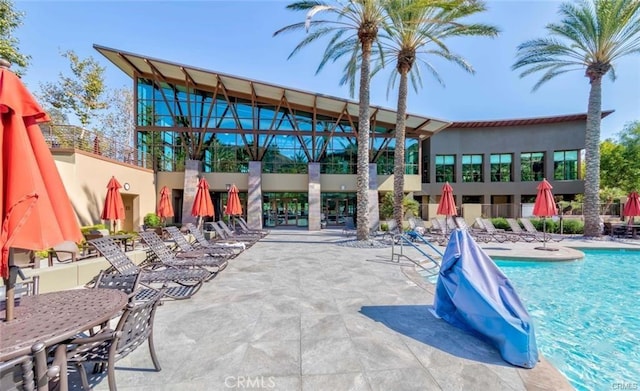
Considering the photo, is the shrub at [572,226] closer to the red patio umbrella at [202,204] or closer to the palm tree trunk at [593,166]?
the palm tree trunk at [593,166]

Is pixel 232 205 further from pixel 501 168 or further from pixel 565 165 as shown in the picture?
pixel 565 165

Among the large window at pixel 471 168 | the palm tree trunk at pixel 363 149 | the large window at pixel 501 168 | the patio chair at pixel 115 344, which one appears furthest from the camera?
the large window at pixel 471 168

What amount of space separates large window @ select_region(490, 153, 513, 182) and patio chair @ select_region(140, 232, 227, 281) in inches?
1196

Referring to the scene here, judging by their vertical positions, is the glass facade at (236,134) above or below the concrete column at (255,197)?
above

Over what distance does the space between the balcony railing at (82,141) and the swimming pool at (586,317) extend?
15.5m

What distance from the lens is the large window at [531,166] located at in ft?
93.7

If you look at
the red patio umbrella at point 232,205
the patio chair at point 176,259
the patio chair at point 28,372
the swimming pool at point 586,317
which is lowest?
the swimming pool at point 586,317

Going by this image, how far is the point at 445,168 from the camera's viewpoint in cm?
3019

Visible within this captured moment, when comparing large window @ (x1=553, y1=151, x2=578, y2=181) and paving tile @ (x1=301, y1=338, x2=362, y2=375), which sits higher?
large window @ (x1=553, y1=151, x2=578, y2=181)

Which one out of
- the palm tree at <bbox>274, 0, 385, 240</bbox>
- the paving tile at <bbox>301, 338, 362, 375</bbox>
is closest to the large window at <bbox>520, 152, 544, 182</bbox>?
the palm tree at <bbox>274, 0, 385, 240</bbox>

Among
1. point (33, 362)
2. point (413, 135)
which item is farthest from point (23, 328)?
point (413, 135)

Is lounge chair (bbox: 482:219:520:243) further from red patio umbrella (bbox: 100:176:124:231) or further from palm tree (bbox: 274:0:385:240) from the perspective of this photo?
red patio umbrella (bbox: 100:176:124:231)

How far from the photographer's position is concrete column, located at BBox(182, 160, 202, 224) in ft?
61.1

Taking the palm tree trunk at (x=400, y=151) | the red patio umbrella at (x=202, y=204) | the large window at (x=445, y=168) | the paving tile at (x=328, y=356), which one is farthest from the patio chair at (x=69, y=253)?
the large window at (x=445, y=168)
